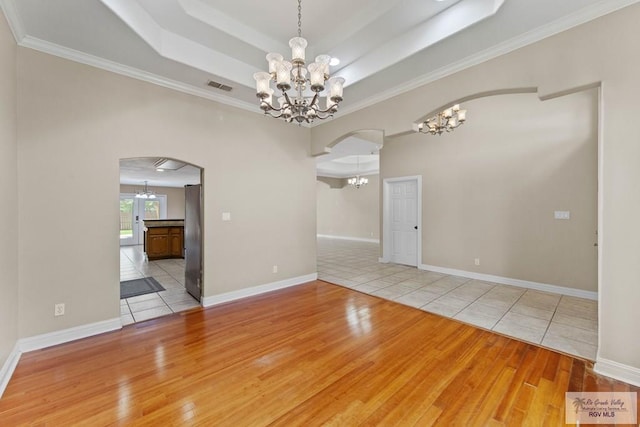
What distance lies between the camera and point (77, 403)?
188 centimetres

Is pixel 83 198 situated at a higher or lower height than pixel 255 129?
lower

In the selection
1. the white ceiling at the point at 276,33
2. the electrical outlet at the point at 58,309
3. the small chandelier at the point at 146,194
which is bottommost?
the electrical outlet at the point at 58,309

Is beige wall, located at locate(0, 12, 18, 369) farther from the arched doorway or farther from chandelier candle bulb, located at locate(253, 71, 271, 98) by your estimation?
chandelier candle bulb, located at locate(253, 71, 271, 98)

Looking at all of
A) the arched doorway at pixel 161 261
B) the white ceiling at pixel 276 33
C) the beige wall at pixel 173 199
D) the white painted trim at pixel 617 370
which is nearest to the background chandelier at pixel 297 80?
the white ceiling at pixel 276 33

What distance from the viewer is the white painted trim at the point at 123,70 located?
8.51ft

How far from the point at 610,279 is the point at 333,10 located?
3587 millimetres

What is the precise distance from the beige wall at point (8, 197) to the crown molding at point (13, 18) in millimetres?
74

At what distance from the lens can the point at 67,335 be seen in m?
2.76

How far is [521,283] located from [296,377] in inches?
178

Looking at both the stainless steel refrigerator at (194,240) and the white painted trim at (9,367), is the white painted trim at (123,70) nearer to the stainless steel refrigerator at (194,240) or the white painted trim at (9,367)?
the stainless steel refrigerator at (194,240)

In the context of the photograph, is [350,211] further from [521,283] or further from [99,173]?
[99,173]

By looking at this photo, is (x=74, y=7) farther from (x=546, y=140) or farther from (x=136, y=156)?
(x=546, y=140)

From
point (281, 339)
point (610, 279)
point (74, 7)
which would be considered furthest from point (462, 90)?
point (74, 7)

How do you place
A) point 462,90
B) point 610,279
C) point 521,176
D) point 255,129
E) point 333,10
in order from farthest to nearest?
point 521,176
point 255,129
point 462,90
point 333,10
point 610,279
